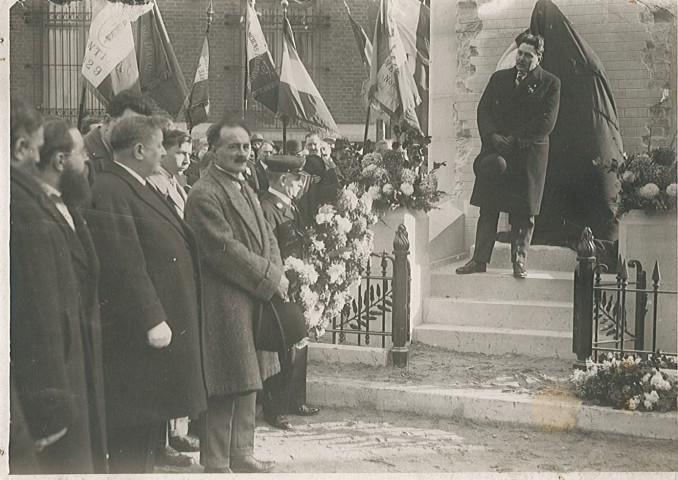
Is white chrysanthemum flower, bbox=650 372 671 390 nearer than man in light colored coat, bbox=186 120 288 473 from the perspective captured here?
No

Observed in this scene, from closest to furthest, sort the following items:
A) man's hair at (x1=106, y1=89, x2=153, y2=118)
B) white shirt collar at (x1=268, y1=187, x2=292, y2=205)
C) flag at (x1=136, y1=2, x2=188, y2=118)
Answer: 1. man's hair at (x1=106, y1=89, x2=153, y2=118)
2. flag at (x1=136, y1=2, x2=188, y2=118)
3. white shirt collar at (x1=268, y1=187, x2=292, y2=205)

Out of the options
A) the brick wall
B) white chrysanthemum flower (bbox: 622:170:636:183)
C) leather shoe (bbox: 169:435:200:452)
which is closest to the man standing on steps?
the brick wall

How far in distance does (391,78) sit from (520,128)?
1.19m

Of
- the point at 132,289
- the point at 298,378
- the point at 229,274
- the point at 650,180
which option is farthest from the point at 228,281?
the point at 650,180

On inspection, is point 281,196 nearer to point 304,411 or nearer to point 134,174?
point 134,174

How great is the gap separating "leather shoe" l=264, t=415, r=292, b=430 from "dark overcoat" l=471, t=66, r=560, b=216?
287cm

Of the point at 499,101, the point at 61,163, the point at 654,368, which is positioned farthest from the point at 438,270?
the point at 61,163

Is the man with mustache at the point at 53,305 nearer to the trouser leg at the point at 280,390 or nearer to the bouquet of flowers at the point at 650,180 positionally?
the trouser leg at the point at 280,390

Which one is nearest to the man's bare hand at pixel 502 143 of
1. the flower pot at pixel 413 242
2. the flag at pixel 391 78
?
the flag at pixel 391 78

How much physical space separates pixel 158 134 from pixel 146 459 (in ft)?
5.51

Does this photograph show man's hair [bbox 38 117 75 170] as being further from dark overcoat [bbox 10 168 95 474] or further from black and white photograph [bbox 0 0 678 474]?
dark overcoat [bbox 10 168 95 474]

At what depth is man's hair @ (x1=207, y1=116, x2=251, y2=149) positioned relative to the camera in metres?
4.28

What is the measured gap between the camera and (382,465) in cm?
455

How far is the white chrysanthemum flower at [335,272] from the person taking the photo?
5.06 meters
